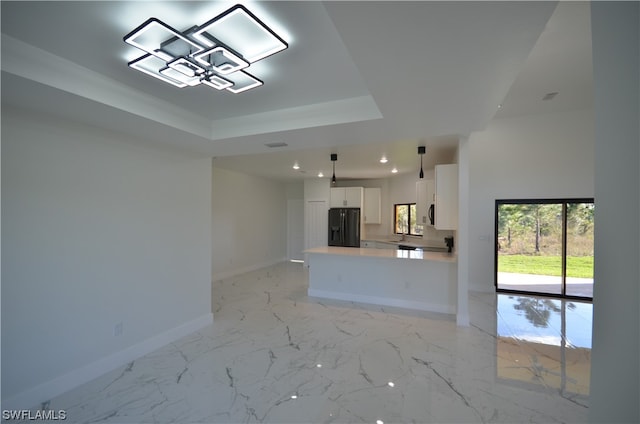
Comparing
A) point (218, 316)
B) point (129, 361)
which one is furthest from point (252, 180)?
point (129, 361)

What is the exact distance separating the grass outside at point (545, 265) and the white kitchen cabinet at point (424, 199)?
169 centimetres

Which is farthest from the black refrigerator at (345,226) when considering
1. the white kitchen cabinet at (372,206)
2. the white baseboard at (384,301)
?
the white baseboard at (384,301)

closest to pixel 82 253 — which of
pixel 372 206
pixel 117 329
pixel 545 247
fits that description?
pixel 117 329

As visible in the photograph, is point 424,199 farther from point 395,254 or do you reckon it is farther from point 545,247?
point 545,247

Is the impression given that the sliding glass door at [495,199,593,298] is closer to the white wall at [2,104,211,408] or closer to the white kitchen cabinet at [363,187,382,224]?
the white kitchen cabinet at [363,187,382,224]

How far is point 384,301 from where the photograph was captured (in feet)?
15.6

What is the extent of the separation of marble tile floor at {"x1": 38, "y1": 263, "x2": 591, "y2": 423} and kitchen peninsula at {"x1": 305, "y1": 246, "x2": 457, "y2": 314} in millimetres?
379

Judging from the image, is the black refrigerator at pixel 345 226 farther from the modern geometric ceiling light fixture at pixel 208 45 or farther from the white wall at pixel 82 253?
the modern geometric ceiling light fixture at pixel 208 45

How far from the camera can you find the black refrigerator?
7.38 metres

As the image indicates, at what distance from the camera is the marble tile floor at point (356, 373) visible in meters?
2.20

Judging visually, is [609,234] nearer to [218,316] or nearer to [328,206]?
[218,316]

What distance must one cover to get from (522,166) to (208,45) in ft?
18.8

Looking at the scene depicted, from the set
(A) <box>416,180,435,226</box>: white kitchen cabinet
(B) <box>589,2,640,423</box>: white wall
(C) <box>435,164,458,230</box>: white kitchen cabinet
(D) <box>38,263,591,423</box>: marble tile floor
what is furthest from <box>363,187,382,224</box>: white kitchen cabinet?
(B) <box>589,2,640,423</box>: white wall

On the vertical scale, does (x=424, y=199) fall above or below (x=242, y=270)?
above
